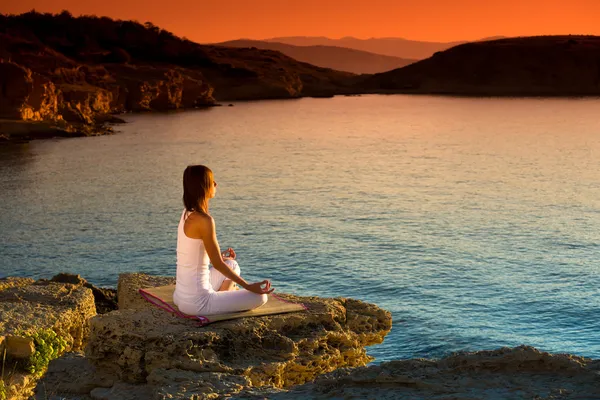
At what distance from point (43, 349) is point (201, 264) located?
7.05ft

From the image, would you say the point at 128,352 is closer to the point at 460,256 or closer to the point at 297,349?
the point at 297,349

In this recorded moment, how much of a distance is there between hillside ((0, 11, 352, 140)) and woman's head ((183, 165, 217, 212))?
54358 mm

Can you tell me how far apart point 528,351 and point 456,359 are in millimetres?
661

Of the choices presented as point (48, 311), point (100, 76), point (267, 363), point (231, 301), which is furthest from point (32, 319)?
point (100, 76)

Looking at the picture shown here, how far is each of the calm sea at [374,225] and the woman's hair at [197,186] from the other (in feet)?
23.3

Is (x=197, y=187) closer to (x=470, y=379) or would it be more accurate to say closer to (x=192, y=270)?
(x=192, y=270)

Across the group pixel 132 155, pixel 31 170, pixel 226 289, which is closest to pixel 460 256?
pixel 226 289

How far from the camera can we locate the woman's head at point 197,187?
784cm

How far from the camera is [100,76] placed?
104 metres

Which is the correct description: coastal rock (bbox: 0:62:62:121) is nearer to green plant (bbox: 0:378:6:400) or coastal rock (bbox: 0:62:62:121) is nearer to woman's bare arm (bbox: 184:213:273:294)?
green plant (bbox: 0:378:6:400)

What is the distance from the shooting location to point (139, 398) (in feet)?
24.9

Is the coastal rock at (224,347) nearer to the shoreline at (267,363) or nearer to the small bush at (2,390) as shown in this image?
the shoreline at (267,363)

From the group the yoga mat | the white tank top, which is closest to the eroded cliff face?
the yoga mat

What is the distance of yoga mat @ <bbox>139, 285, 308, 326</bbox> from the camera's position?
329 inches
